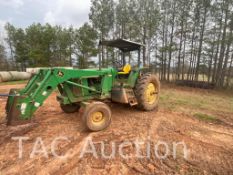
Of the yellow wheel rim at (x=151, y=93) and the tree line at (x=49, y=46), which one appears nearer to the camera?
the yellow wheel rim at (x=151, y=93)

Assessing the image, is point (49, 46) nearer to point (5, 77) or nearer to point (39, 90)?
point (5, 77)

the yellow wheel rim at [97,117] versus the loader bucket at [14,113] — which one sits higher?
the loader bucket at [14,113]

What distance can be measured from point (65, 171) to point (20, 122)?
4.68 ft

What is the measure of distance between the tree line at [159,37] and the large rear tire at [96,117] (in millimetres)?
7774

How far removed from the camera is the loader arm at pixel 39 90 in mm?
3021

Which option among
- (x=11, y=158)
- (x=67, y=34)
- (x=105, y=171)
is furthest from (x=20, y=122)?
(x=67, y=34)

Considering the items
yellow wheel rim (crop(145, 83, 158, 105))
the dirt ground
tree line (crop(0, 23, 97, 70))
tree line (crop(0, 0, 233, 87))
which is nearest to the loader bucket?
the dirt ground

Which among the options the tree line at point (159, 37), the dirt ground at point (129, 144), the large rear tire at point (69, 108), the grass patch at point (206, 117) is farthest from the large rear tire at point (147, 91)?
the tree line at point (159, 37)

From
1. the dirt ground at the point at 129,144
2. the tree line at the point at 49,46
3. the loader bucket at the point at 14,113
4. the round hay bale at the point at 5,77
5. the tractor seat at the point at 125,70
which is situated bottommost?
the dirt ground at the point at 129,144

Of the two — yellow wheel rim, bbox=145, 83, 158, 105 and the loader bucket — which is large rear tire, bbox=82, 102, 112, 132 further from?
yellow wheel rim, bbox=145, 83, 158, 105

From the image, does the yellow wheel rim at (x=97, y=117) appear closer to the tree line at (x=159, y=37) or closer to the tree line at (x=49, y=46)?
the tree line at (x=159, y=37)

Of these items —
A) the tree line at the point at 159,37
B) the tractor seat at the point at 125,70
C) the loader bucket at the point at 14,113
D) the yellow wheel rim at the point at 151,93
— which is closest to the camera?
the loader bucket at the point at 14,113

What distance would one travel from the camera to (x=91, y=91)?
4.40 metres

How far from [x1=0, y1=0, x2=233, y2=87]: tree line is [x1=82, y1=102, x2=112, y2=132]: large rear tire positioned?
7.77 m
